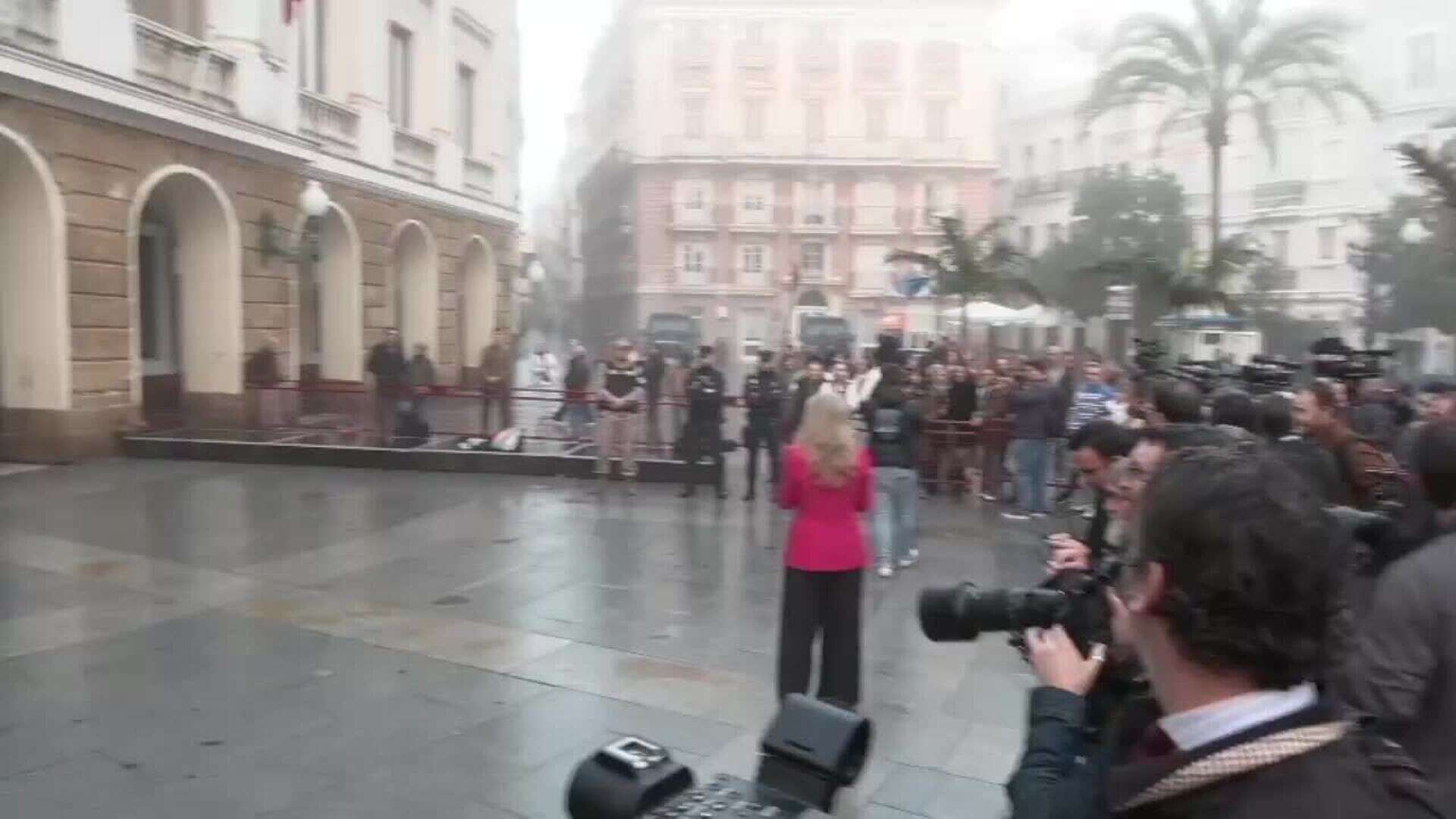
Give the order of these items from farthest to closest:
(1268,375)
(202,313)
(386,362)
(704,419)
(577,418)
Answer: (386,362) < (202,313) < (577,418) < (704,419) < (1268,375)

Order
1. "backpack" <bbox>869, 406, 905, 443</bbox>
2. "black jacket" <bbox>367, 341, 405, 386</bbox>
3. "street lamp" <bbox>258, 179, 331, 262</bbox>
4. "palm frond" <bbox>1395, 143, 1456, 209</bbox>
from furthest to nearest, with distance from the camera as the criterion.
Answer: "street lamp" <bbox>258, 179, 331, 262</bbox>
"black jacket" <bbox>367, 341, 405, 386</bbox>
"palm frond" <bbox>1395, 143, 1456, 209</bbox>
"backpack" <bbox>869, 406, 905, 443</bbox>

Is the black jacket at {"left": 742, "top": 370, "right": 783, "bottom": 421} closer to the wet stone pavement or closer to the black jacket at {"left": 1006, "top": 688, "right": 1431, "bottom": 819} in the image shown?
the wet stone pavement

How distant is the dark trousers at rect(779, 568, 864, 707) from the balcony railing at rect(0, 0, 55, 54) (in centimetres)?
1146

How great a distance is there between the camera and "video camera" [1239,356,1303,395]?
814cm

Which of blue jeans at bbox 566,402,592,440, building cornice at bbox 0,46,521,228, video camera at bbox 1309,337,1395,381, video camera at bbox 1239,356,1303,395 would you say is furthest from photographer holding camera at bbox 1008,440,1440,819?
building cornice at bbox 0,46,521,228

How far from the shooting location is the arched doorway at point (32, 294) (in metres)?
13.0

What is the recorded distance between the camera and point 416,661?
6273 mm

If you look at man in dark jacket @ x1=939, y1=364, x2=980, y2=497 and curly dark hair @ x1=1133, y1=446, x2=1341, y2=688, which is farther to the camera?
man in dark jacket @ x1=939, y1=364, x2=980, y2=497

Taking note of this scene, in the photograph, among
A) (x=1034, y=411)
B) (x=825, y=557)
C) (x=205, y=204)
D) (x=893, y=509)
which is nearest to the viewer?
(x=825, y=557)

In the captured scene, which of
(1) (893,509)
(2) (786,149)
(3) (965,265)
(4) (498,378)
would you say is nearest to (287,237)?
(4) (498,378)

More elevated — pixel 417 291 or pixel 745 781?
pixel 417 291

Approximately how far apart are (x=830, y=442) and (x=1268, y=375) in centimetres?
442

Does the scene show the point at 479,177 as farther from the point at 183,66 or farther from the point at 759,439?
the point at 759,439

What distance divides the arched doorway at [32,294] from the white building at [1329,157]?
27744 mm
